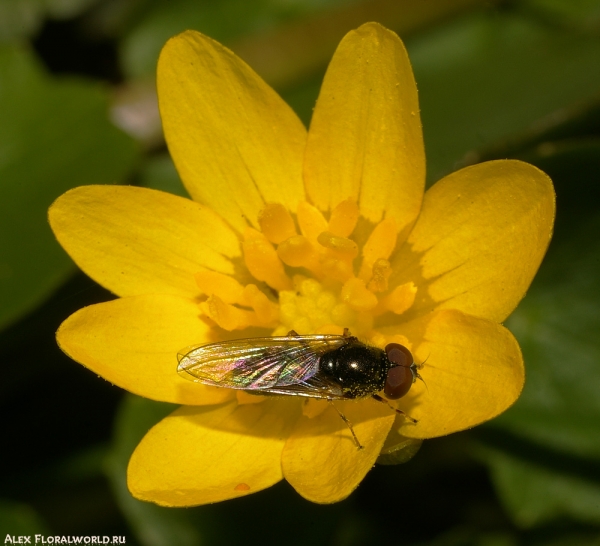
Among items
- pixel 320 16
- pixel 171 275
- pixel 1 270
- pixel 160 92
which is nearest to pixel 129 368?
Result: pixel 171 275

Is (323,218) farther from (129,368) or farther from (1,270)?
(1,270)

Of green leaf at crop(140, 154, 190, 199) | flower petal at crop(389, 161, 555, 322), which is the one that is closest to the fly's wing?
flower petal at crop(389, 161, 555, 322)

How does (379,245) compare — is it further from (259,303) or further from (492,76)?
(492,76)

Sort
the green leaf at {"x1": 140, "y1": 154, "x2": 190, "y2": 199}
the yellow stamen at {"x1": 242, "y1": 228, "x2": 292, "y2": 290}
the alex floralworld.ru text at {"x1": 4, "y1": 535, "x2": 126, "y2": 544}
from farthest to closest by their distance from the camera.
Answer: the green leaf at {"x1": 140, "y1": 154, "x2": 190, "y2": 199}, the alex floralworld.ru text at {"x1": 4, "y1": 535, "x2": 126, "y2": 544}, the yellow stamen at {"x1": 242, "y1": 228, "x2": 292, "y2": 290}

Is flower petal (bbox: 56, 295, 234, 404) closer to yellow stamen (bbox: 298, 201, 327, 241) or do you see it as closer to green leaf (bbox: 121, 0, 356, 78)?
yellow stamen (bbox: 298, 201, 327, 241)

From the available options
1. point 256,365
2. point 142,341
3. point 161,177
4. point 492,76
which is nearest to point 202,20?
point 161,177

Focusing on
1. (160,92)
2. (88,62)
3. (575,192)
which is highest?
(160,92)
